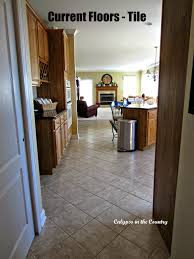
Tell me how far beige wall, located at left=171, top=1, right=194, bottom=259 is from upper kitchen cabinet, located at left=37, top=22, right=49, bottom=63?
2.87 metres

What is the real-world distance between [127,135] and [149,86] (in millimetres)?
8041

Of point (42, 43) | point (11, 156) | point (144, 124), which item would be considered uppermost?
point (42, 43)

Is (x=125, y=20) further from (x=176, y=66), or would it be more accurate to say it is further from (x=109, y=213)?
(x=109, y=213)

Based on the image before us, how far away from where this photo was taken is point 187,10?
113 centimetres

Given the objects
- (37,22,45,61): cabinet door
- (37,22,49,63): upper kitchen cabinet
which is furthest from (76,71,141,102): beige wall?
(37,22,45,61): cabinet door

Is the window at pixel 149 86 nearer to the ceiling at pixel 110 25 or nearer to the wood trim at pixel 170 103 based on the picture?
the ceiling at pixel 110 25

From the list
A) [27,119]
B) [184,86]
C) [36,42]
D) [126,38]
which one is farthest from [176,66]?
[126,38]

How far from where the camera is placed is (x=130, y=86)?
12891mm

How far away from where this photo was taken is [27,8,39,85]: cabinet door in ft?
8.90

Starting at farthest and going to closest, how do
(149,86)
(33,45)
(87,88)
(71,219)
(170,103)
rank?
1. (87,88)
2. (149,86)
3. (33,45)
4. (71,219)
5. (170,103)

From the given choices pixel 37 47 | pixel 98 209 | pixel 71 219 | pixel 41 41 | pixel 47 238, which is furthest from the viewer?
pixel 41 41

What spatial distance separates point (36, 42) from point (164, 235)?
3.24 metres

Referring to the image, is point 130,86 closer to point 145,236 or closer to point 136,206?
point 136,206

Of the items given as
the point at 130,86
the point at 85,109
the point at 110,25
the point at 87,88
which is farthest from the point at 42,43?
the point at 130,86
